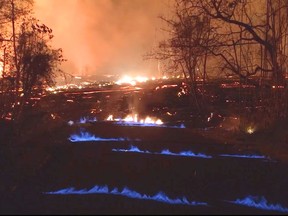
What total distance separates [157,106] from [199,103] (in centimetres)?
242

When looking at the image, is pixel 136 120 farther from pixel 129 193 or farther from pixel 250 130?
pixel 129 193

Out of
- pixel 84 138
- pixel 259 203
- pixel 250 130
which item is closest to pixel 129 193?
pixel 259 203

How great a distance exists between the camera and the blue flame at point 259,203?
10750 mm

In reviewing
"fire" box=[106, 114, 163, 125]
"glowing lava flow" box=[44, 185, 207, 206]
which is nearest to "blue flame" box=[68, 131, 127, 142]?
"fire" box=[106, 114, 163, 125]

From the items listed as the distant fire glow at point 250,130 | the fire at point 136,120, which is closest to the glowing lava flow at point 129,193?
the distant fire glow at point 250,130

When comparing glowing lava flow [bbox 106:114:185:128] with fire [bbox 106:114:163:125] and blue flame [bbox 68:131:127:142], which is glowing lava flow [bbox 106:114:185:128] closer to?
fire [bbox 106:114:163:125]

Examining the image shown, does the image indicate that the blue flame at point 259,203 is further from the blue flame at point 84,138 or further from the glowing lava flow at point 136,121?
the glowing lava flow at point 136,121

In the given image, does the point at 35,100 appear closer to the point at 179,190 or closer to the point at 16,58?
the point at 16,58

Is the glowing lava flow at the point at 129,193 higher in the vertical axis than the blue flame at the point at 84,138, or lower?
lower

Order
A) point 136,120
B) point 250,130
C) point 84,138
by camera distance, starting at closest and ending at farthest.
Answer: point 84,138, point 250,130, point 136,120

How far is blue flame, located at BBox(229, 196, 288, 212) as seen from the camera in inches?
423

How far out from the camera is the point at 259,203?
1102 centimetres

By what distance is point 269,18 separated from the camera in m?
16.8

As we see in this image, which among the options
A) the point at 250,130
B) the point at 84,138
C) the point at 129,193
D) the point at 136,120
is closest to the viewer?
the point at 129,193
